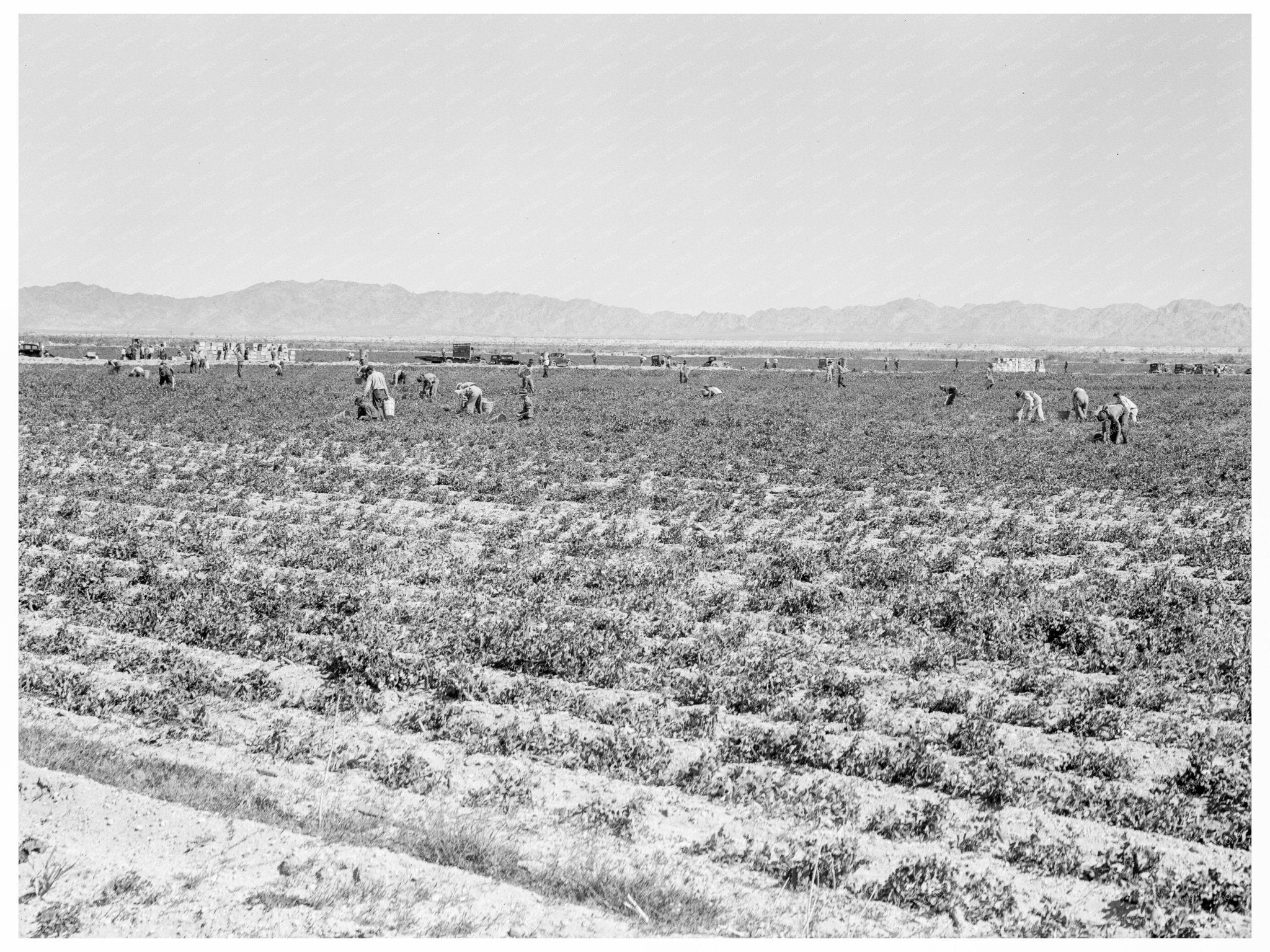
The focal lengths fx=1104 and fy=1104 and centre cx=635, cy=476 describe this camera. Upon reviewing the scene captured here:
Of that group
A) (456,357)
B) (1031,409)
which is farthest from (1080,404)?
(456,357)

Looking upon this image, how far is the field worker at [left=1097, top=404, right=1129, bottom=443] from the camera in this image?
23.5 m

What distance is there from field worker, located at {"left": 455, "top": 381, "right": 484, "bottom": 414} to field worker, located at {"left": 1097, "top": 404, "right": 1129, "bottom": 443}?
15311 mm

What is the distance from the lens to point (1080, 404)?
96.3ft

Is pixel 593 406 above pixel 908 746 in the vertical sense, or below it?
above

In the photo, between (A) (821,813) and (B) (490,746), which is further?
(B) (490,746)

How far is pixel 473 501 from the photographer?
627 inches

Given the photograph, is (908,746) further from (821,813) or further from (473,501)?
(473,501)

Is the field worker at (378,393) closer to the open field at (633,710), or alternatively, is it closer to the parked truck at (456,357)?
the open field at (633,710)

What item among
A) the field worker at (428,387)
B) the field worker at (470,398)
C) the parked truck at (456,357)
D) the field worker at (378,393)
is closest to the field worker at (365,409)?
the field worker at (378,393)

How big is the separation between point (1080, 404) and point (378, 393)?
18345 millimetres

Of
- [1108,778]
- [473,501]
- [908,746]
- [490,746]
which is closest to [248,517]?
[473,501]

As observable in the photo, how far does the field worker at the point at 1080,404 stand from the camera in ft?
95.3

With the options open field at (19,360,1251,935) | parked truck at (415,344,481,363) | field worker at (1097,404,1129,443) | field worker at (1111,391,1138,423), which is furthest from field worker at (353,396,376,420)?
parked truck at (415,344,481,363)

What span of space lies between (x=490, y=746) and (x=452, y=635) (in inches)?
84.5
